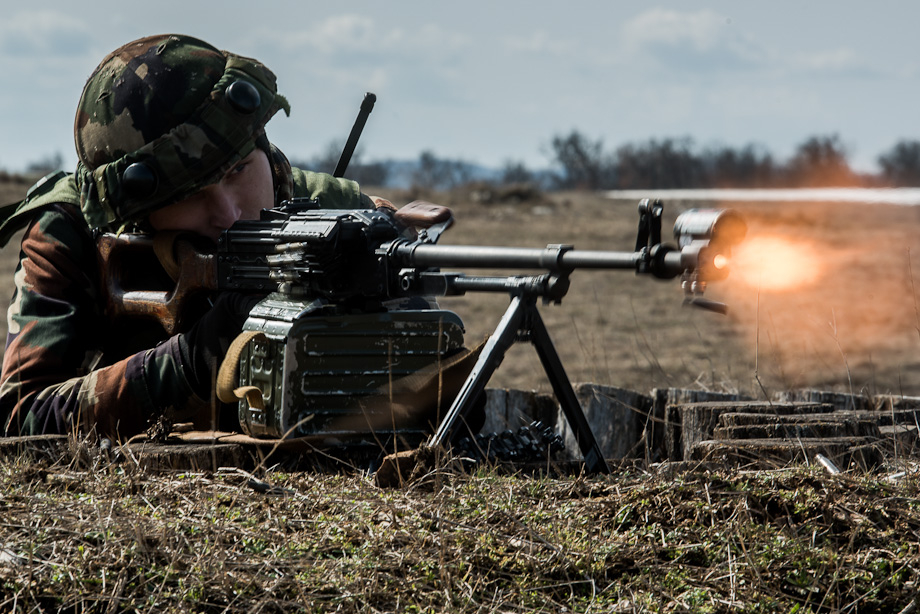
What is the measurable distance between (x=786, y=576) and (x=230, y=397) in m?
2.06

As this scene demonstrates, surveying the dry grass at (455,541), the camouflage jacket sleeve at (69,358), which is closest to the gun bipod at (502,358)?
the dry grass at (455,541)

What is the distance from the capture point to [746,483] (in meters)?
3.17

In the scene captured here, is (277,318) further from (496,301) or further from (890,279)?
(890,279)

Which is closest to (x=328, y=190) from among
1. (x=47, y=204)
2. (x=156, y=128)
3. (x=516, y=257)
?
(x=156, y=128)

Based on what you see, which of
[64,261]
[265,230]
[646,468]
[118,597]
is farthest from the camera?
[64,261]

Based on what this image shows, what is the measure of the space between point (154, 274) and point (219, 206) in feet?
1.58

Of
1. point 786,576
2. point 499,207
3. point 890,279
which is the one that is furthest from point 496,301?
point 786,576

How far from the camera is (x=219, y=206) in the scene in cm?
444

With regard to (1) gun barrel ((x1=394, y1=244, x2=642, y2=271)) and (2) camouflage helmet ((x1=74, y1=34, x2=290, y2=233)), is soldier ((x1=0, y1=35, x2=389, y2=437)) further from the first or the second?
(1) gun barrel ((x1=394, y1=244, x2=642, y2=271))

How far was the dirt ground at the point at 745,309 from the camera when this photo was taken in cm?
936

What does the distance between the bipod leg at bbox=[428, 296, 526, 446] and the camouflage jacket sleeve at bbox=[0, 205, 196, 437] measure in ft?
3.87

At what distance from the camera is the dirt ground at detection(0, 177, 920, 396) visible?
9359mm

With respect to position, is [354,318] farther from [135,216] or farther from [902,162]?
[902,162]

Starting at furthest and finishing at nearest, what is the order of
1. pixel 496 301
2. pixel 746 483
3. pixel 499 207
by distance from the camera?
1. pixel 499 207
2. pixel 496 301
3. pixel 746 483
